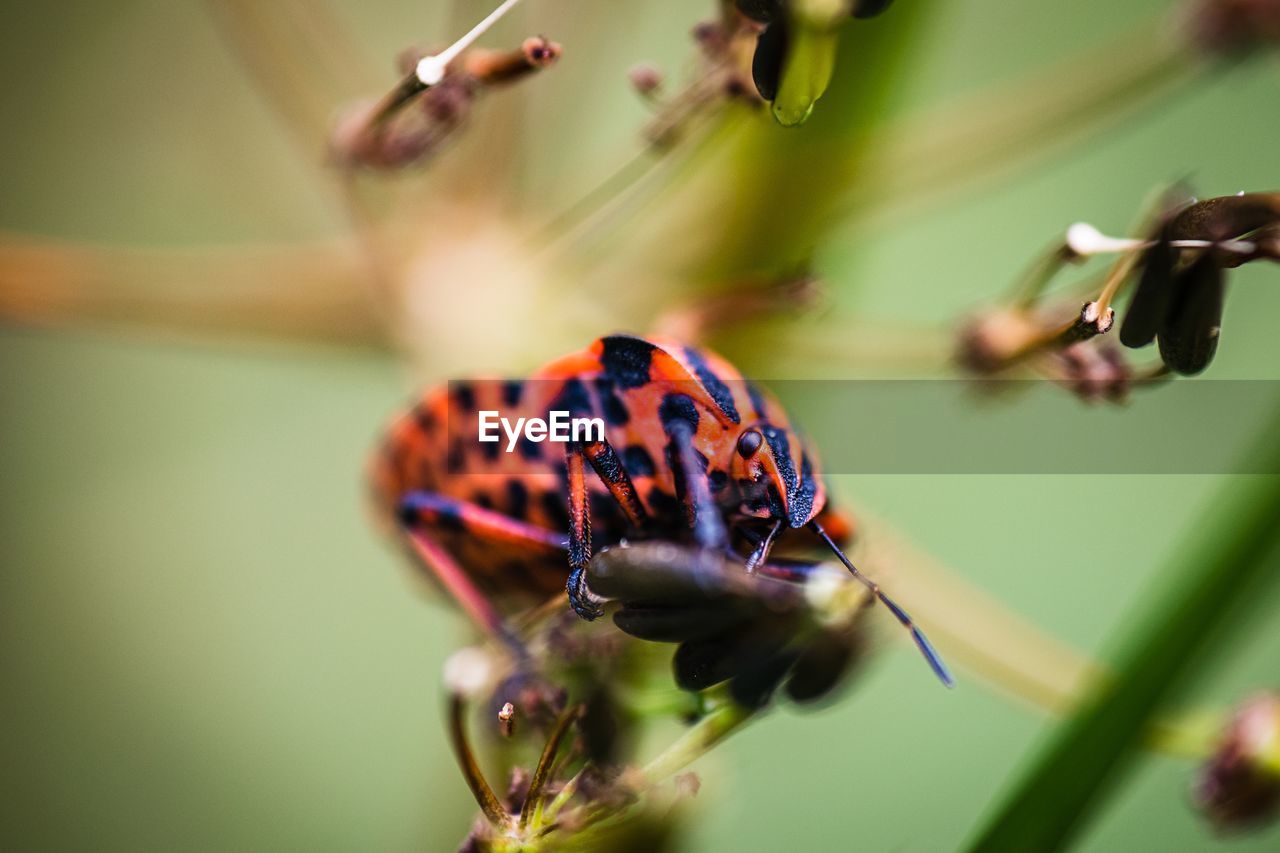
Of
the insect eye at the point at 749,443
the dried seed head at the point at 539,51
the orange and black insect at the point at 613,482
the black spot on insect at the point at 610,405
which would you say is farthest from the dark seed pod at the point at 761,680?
the dried seed head at the point at 539,51

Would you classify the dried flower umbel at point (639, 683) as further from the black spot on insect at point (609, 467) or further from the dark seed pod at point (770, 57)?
the dark seed pod at point (770, 57)

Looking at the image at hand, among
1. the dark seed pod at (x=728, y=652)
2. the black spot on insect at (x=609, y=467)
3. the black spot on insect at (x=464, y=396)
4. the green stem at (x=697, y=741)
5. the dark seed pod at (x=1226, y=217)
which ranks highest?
the black spot on insect at (x=464, y=396)

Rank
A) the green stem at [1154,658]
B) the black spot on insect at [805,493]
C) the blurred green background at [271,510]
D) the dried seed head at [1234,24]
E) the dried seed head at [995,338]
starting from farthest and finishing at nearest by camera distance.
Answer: the blurred green background at [271,510] < the dried seed head at [1234,24] < the dried seed head at [995,338] < the black spot on insect at [805,493] < the green stem at [1154,658]

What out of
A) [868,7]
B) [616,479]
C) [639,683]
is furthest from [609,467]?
[868,7]

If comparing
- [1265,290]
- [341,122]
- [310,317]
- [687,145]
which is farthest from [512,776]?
[1265,290]

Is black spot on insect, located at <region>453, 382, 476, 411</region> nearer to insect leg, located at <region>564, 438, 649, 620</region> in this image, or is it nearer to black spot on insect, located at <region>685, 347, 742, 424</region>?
insect leg, located at <region>564, 438, 649, 620</region>

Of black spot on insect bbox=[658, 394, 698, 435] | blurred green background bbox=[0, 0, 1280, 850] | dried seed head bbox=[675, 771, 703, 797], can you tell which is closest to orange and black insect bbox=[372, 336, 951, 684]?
black spot on insect bbox=[658, 394, 698, 435]
